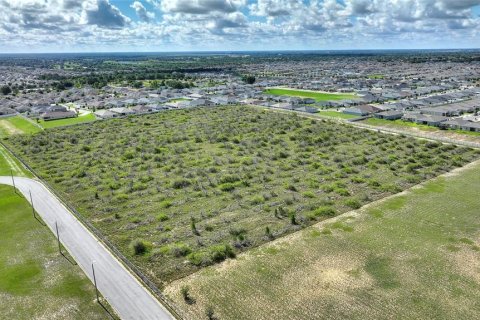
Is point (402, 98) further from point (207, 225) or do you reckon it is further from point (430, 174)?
point (207, 225)

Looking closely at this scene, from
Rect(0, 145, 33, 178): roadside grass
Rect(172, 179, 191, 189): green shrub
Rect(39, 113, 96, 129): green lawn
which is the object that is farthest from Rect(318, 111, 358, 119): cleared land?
Rect(0, 145, 33, 178): roadside grass

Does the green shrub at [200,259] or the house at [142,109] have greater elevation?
the green shrub at [200,259]

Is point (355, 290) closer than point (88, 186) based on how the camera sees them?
Yes

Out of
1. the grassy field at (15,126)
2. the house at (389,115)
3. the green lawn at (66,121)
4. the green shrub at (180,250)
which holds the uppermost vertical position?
the house at (389,115)

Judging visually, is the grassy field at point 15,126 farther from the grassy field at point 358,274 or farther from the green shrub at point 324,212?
the grassy field at point 358,274

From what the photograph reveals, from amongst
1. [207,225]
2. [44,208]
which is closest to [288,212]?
[207,225]

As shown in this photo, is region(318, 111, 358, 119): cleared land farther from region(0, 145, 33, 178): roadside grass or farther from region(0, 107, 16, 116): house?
region(0, 107, 16, 116): house

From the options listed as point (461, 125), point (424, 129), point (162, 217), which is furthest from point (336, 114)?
point (162, 217)

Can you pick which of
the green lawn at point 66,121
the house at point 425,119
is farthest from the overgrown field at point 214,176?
the house at point 425,119
